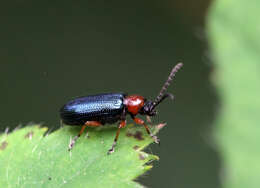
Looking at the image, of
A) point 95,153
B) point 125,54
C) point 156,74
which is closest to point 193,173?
point 156,74

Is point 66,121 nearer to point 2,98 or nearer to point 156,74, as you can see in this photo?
point 2,98

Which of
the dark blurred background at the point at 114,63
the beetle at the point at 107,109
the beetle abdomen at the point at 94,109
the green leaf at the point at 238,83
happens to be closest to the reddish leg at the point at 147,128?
the beetle at the point at 107,109

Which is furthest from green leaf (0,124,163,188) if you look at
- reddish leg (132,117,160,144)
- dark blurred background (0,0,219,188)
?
dark blurred background (0,0,219,188)

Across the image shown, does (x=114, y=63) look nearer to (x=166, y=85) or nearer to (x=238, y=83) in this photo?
(x=166, y=85)

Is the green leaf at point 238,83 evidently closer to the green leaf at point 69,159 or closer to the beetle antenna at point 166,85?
the beetle antenna at point 166,85

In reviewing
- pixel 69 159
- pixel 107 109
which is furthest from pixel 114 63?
pixel 69 159
